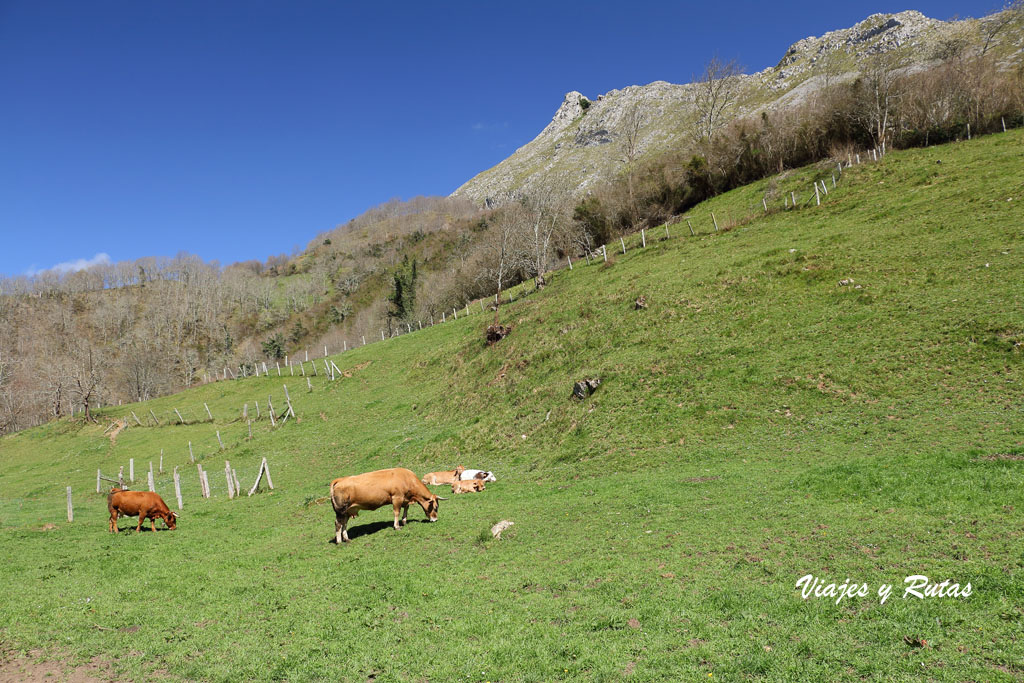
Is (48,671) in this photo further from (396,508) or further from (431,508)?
(431,508)

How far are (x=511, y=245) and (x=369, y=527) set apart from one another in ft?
179

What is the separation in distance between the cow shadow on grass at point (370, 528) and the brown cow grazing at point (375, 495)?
0.29m

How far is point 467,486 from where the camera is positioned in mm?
21875

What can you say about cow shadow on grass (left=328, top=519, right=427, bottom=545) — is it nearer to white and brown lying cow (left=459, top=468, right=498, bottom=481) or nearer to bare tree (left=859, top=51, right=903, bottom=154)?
white and brown lying cow (left=459, top=468, right=498, bottom=481)

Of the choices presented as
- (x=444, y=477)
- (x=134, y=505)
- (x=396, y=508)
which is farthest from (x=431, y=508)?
(x=134, y=505)

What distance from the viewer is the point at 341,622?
10.3 metres

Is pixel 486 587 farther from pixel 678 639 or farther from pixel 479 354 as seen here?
pixel 479 354

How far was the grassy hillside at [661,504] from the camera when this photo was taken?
8695 millimetres

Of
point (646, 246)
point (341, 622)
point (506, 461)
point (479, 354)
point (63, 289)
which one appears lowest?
point (506, 461)

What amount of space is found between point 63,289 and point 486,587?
24922 cm

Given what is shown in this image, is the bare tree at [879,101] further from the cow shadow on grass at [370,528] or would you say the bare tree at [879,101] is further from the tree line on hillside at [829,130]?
the cow shadow on grass at [370,528]

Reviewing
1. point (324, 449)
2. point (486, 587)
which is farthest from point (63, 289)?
point (486, 587)

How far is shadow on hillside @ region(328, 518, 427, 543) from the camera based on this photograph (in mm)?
16516

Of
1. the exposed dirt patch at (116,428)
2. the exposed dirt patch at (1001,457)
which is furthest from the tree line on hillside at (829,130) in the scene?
the exposed dirt patch at (116,428)
